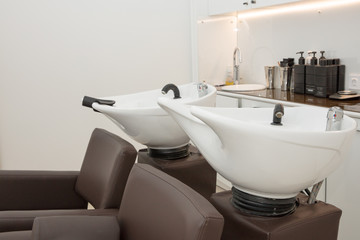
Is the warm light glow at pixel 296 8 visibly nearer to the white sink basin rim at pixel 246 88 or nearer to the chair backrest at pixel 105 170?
the white sink basin rim at pixel 246 88

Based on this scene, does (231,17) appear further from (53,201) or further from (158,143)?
(53,201)

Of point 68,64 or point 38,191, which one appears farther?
point 68,64

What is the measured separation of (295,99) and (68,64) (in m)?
1.84

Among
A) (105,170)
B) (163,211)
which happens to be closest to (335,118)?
(163,211)

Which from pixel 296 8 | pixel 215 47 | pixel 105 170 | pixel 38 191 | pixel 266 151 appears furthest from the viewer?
pixel 215 47

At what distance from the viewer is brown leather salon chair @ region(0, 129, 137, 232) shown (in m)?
1.76

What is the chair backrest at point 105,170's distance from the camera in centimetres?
177

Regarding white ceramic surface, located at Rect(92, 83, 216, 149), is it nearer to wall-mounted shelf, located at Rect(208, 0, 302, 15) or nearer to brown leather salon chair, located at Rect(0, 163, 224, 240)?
brown leather salon chair, located at Rect(0, 163, 224, 240)

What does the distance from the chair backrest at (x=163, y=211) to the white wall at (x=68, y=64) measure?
210cm

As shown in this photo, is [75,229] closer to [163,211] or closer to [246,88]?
[163,211]

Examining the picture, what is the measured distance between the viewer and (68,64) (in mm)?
3385

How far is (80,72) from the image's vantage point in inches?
135

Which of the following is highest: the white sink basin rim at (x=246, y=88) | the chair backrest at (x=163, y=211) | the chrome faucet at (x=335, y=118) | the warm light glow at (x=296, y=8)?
the warm light glow at (x=296, y=8)

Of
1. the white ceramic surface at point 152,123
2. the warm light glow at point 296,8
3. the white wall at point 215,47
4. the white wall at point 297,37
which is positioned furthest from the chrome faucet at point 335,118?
the white wall at point 215,47
